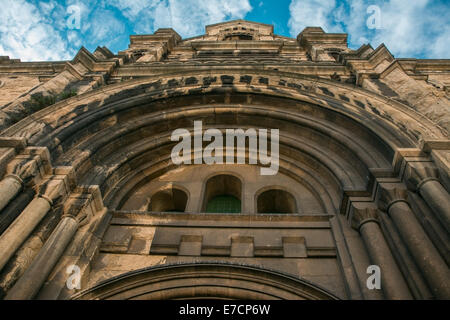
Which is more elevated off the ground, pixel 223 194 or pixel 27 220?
pixel 223 194

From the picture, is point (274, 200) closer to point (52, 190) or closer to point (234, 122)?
point (234, 122)

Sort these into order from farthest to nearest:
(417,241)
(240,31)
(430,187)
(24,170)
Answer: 1. (240,31)
2. (24,170)
3. (430,187)
4. (417,241)

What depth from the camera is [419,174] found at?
17.8 ft

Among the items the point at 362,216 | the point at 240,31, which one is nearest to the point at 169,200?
the point at 362,216

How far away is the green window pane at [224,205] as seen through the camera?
8.30 meters

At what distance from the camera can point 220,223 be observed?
671 cm

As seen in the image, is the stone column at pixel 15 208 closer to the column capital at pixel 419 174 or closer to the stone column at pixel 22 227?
the stone column at pixel 22 227

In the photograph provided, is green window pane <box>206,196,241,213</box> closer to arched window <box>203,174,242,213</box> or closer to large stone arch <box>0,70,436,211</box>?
arched window <box>203,174,242,213</box>

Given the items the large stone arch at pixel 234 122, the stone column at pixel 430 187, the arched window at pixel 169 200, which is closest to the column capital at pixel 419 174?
the stone column at pixel 430 187

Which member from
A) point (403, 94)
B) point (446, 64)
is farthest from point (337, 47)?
point (403, 94)

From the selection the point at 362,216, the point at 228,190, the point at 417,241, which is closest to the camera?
the point at 417,241

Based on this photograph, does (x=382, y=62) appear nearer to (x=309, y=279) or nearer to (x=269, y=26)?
(x=309, y=279)

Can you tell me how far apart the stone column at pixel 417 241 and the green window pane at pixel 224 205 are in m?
3.61

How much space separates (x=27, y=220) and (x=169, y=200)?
12.1ft
